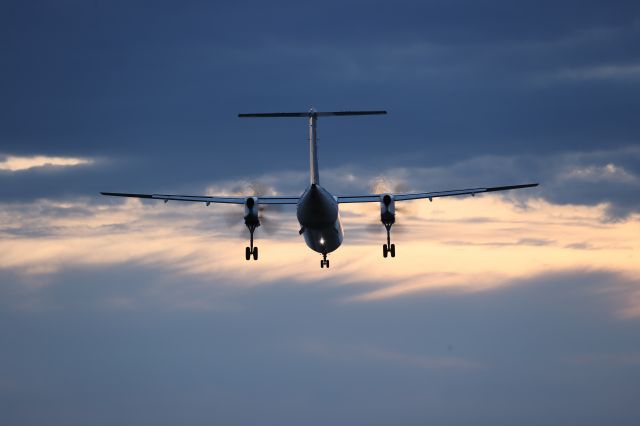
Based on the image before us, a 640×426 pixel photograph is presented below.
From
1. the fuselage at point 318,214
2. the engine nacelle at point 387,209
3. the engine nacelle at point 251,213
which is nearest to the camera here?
the fuselage at point 318,214

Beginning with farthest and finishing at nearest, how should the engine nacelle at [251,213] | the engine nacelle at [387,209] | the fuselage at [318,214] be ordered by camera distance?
the engine nacelle at [387,209], the engine nacelle at [251,213], the fuselage at [318,214]

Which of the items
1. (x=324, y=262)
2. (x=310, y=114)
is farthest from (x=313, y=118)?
(x=324, y=262)

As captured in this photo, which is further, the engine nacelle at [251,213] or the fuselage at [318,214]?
the engine nacelle at [251,213]

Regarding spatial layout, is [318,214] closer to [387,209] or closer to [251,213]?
[251,213]

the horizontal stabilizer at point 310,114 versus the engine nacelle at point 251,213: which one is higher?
the horizontal stabilizer at point 310,114

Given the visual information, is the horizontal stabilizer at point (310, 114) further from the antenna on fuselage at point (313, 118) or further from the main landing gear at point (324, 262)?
the main landing gear at point (324, 262)

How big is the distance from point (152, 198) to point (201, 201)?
326 cm

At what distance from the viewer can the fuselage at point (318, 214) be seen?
58500 millimetres

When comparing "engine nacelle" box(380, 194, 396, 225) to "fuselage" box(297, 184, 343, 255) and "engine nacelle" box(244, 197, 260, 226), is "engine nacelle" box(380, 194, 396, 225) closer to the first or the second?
"fuselage" box(297, 184, 343, 255)

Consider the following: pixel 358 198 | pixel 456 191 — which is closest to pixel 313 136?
pixel 358 198

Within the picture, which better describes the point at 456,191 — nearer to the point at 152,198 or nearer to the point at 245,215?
the point at 245,215

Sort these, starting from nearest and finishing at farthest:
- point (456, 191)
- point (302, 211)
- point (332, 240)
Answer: point (302, 211) → point (332, 240) → point (456, 191)

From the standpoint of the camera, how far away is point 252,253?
2744 inches

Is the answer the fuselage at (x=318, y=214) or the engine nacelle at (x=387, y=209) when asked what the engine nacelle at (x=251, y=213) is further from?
A: the engine nacelle at (x=387, y=209)
